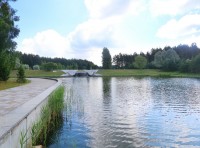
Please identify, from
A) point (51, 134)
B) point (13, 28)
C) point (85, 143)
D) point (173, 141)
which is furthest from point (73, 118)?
point (13, 28)

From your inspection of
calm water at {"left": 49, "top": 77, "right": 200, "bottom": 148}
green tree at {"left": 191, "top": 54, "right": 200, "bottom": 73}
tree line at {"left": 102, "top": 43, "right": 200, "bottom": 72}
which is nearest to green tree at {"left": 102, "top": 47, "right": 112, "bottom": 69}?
tree line at {"left": 102, "top": 43, "right": 200, "bottom": 72}

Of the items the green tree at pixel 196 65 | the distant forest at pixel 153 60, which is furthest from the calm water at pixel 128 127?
the green tree at pixel 196 65

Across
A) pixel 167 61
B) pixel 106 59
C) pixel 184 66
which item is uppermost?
pixel 106 59

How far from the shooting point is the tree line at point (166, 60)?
78613 millimetres

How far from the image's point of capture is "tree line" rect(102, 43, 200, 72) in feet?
258

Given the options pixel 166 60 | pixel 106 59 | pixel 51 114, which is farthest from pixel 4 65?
pixel 106 59

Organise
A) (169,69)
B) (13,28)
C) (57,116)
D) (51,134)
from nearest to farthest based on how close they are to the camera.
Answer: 1. (51,134)
2. (57,116)
3. (13,28)
4. (169,69)

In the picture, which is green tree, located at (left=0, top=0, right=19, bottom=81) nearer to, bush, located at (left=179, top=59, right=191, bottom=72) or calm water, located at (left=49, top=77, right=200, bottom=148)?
calm water, located at (left=49, top=77, right=200, bottom=148)

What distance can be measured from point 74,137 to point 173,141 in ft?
11.7

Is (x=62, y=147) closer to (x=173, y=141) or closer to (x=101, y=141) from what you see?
(x=101, y=141)

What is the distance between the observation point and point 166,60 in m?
89.1

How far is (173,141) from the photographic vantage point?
10.3 metres

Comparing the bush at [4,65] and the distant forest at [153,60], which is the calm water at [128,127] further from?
the distant forest at [153,60]

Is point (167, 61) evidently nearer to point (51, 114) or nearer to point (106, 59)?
point (106, 59)
